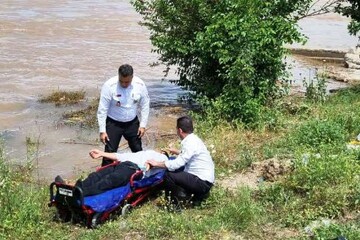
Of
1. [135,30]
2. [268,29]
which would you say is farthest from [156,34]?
[135,30]

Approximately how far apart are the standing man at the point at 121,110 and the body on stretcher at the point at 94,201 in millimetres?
850

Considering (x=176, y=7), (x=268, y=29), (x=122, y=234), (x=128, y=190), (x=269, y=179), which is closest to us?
(x=122, y=234)

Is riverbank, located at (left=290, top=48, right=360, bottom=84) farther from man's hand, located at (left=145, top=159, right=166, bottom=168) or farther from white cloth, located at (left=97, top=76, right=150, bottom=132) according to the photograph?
man's hand, located at (left=145, top=159, right=166, bottom=168)

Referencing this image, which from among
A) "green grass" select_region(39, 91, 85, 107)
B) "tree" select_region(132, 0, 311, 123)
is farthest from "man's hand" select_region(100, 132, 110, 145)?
"green grass" select_region(39, 91, 85, 107)

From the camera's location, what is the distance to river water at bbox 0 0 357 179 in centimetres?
1070

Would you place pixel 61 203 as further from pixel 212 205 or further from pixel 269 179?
pixel 269 179

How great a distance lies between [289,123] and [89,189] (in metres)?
5.01

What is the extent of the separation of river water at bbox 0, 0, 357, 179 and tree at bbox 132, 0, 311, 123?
136cm

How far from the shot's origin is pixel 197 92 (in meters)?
12.4

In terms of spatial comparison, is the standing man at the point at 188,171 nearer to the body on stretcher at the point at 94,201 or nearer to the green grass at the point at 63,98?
the body on stretcher at the point at 94,201

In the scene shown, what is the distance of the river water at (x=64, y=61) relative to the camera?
10703mm

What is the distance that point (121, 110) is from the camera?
302 inches

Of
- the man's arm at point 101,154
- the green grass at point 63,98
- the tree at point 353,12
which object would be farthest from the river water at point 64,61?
the tree at point 353,12

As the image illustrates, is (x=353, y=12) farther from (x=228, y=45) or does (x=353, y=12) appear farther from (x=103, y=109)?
(x=103, y=109)
